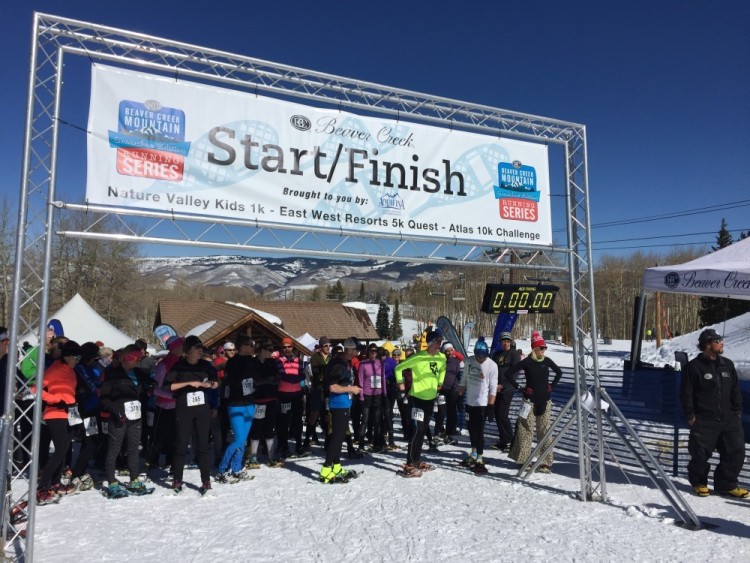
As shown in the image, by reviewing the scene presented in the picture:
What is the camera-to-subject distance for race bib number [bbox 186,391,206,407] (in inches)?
225

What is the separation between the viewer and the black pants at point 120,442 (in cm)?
576

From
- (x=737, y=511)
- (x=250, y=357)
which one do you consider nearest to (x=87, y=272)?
(x=250, y=357)

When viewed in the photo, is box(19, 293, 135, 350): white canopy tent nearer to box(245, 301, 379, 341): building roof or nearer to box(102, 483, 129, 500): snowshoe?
box(102, 483, 129, 500): snowshoe

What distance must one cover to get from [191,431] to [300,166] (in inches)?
130

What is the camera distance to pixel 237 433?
6348mm

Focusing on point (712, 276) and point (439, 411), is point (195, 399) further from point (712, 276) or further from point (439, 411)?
point (712, 276)

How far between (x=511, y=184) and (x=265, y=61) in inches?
139

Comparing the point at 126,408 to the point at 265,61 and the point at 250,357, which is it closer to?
the point at 250,357

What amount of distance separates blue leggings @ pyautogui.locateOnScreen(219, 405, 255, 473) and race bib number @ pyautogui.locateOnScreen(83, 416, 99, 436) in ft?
4.97

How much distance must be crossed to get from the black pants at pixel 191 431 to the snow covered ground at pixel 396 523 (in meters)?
0.32

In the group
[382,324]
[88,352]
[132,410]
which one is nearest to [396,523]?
[132,410]

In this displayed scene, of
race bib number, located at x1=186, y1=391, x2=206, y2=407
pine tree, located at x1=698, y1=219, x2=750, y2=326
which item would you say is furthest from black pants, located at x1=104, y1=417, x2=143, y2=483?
pine tree, located at x1=698, y1=219, x2=750, y2=326

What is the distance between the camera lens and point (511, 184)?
6.97 m

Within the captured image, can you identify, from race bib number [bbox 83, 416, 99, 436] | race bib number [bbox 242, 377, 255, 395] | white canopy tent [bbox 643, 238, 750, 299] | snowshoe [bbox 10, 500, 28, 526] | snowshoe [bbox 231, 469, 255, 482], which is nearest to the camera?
snowshoe [bbox 10, 500, 28, 526]
